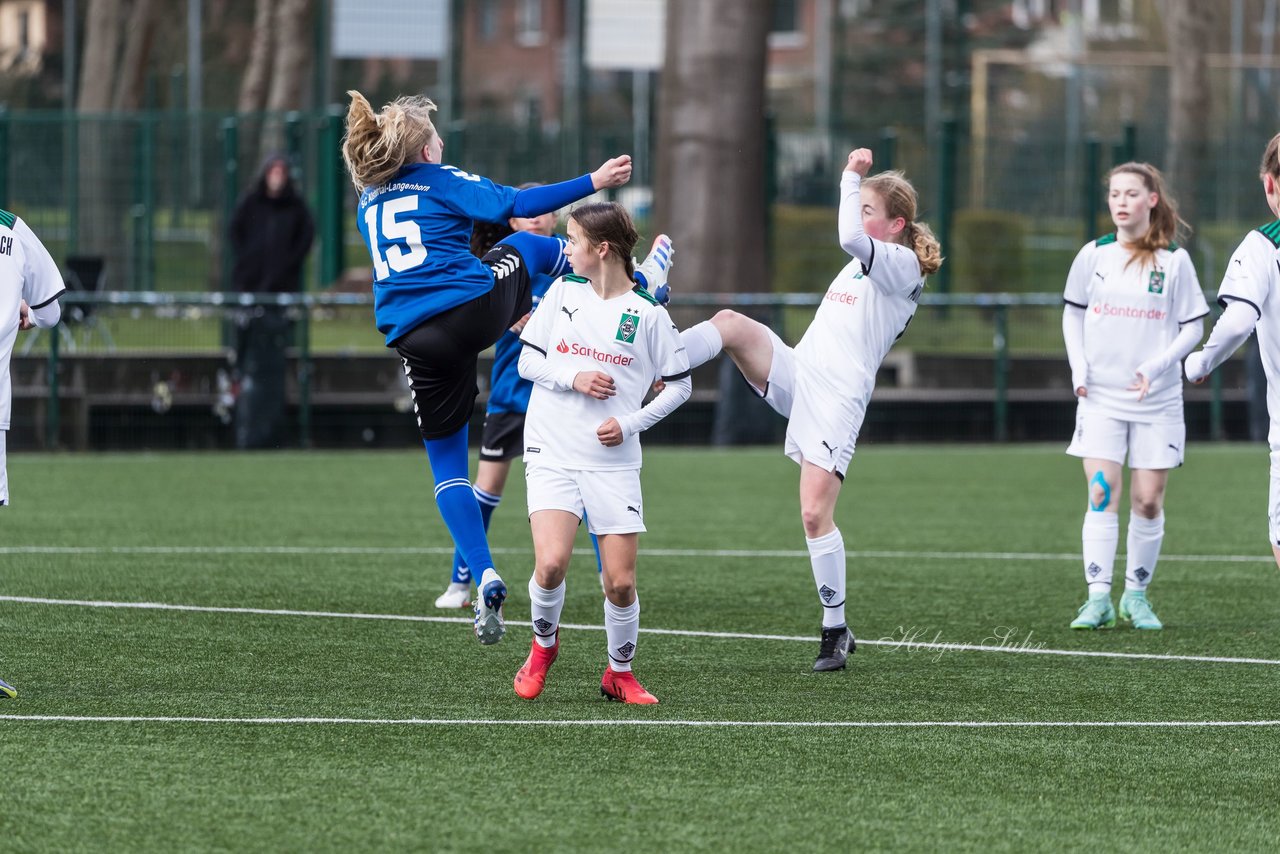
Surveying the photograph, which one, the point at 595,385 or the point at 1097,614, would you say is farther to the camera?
the point at 1097,614

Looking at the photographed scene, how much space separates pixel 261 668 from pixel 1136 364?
3.89 m

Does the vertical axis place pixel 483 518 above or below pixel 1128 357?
below

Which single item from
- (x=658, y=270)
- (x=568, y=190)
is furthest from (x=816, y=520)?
(x=568, y=190)

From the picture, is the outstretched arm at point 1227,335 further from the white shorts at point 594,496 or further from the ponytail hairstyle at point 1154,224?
the ponytail hairstyle at point 1154,224

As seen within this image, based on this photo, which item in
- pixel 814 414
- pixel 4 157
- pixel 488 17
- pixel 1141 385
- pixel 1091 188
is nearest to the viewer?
pixel 814 414

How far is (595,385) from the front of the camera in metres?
6.51

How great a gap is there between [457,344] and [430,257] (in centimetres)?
33

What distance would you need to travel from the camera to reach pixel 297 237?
60.7 feet

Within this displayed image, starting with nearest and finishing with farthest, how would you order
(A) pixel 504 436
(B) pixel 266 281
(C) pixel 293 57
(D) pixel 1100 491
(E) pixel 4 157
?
(D) pixel 1100 491, (A) pixel 504 436, (B) pixel 266 281, (E) pixel 4 157, (C) pixel 293 57

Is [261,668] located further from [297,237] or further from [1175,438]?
[297,237]

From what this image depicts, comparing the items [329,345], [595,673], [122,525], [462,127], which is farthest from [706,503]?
[462,127]

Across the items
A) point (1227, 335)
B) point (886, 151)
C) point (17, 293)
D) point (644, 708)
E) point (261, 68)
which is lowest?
point (644, 708)

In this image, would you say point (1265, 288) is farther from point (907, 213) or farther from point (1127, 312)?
point (1127, 312)

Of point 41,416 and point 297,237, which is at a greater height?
point 297,237
